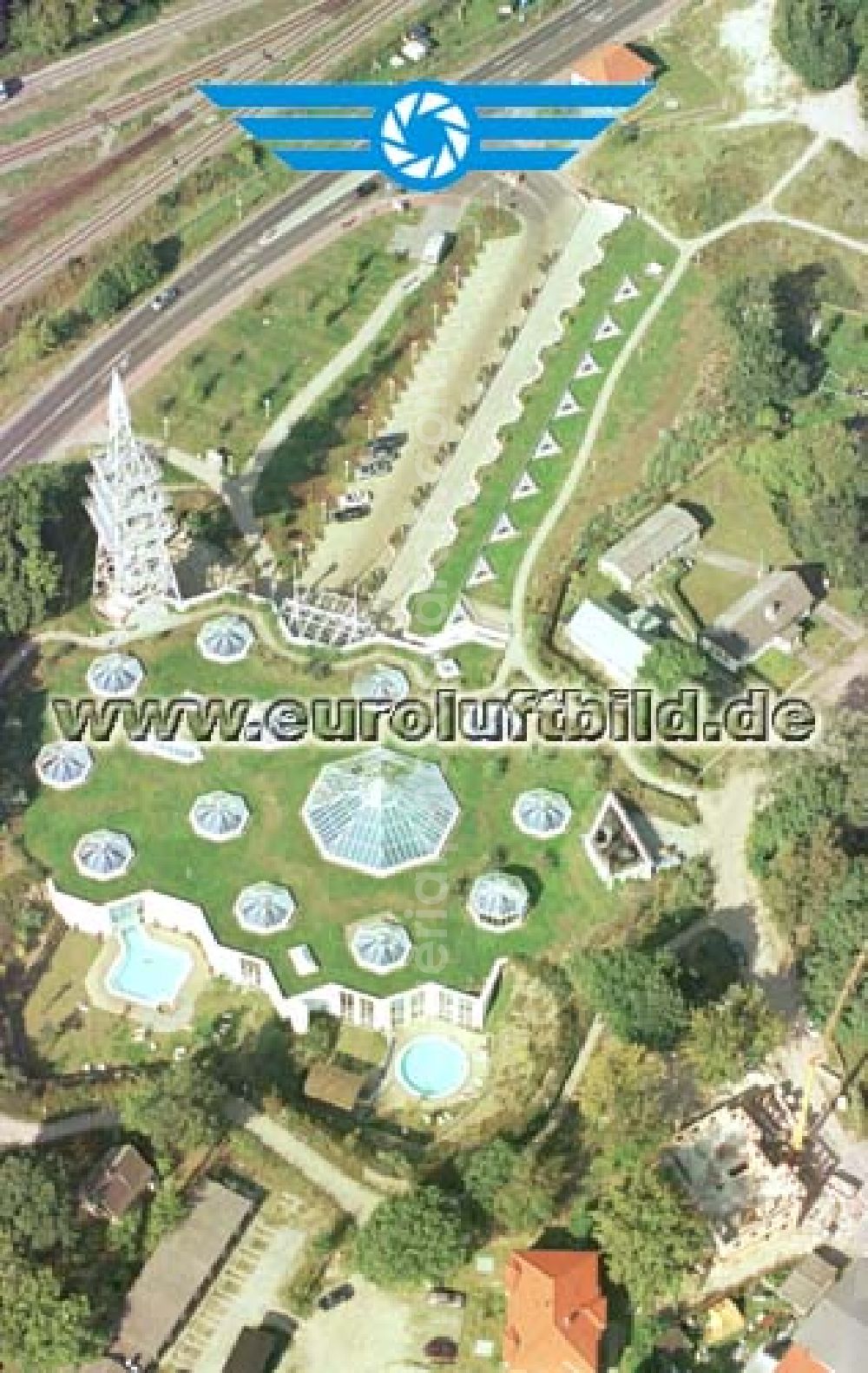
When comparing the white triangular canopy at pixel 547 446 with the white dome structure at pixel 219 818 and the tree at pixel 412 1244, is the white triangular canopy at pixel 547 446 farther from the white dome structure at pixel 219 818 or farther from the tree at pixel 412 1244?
the tree at pixel 412 1244

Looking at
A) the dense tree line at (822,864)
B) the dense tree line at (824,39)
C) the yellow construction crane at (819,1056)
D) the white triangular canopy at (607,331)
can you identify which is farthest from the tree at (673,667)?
the dense tree line at (824,39)

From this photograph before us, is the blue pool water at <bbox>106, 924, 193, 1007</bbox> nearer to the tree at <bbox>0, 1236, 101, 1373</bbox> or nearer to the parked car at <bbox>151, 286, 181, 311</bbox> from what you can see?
the tree at <bbox>0, 1236, 101, 1373</bbox>

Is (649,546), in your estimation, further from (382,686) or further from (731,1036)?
(731,1036)

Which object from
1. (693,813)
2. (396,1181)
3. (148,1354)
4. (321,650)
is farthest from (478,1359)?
(321,650)

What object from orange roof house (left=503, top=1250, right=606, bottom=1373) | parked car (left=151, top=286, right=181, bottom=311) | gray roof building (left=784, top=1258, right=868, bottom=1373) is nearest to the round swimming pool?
orange roof house (left=503, top=1250, right=606, bottom=1373)

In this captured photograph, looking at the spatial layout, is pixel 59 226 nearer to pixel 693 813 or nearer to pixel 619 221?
pixel 619 221

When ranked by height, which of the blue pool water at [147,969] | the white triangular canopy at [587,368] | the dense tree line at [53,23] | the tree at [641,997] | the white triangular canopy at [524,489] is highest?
the dense tree line at [53,23]
